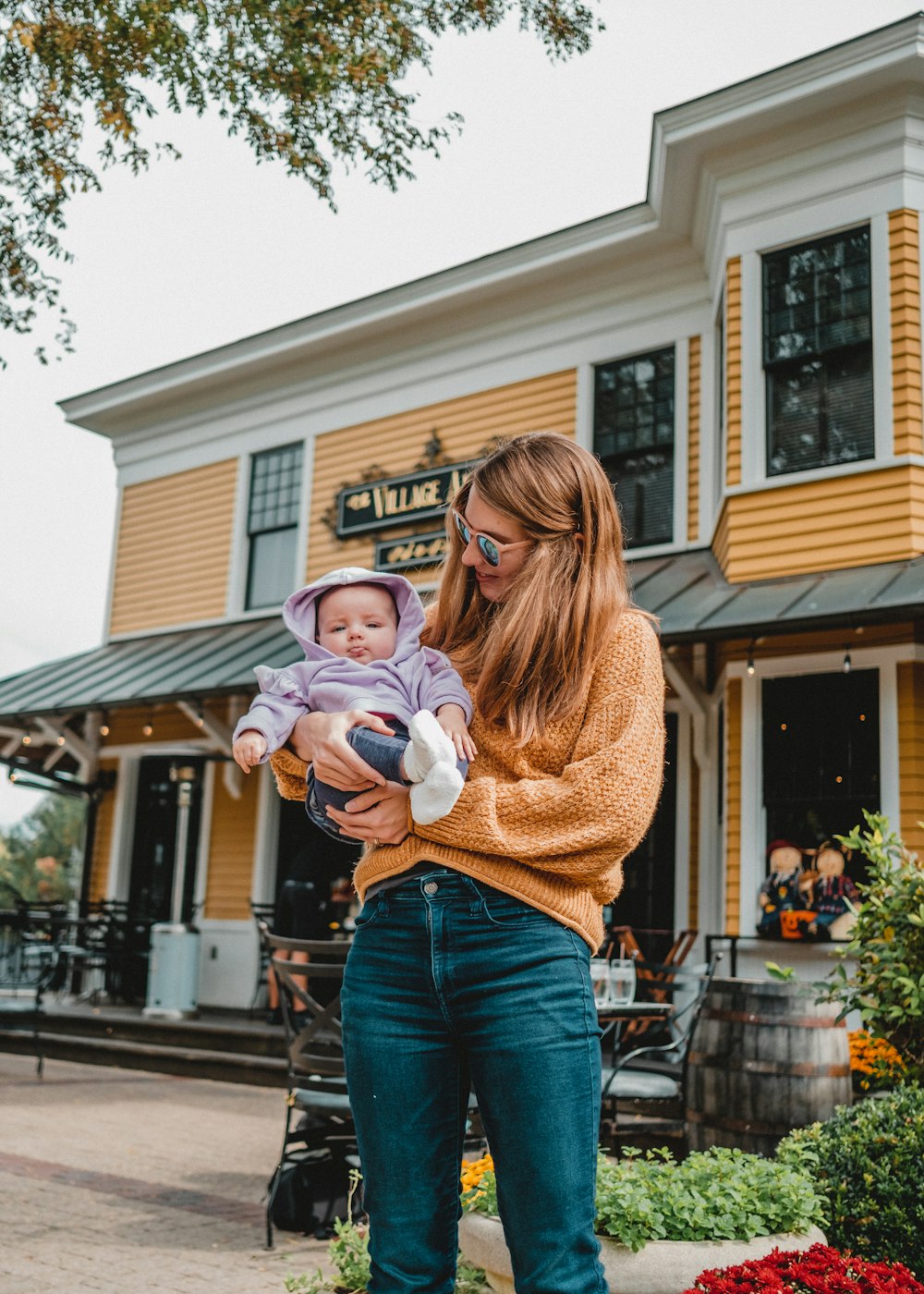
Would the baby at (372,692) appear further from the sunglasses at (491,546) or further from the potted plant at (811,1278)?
the potted plant at (811,1278)

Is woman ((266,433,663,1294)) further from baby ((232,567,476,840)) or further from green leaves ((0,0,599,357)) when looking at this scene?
green leaves ((0,0,599,357))

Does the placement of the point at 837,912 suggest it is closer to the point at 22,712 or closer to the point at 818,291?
the point at 818,291

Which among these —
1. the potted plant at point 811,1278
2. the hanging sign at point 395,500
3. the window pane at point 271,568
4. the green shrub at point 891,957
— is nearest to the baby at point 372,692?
the potted plant at point 811,1278

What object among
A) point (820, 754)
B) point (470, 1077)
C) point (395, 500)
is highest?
point (395, 500)

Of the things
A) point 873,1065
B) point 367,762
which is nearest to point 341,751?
point 367,762

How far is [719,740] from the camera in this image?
9719mm

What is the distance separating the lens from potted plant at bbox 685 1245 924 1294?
2.23 metres

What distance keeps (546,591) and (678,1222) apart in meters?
1.66

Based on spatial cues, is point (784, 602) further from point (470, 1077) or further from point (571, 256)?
point (470, 1077)

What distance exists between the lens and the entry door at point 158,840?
13.7 m

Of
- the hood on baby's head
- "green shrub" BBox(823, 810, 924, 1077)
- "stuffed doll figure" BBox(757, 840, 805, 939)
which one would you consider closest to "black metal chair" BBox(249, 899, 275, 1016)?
"stuffed doll figure" BBox(757, 840, 805, 939)

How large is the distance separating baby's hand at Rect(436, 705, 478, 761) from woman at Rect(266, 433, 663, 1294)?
0.05 meters

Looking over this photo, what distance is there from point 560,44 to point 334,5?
139 cm

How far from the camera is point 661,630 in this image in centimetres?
827
